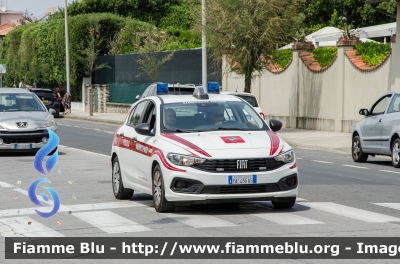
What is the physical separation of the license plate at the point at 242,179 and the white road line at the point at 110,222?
1.35m

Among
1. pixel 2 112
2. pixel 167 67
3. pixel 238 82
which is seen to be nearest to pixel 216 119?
pixel 2 112

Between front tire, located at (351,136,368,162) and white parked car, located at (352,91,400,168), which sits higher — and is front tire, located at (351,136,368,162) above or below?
below

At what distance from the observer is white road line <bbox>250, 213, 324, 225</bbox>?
36.9 ft

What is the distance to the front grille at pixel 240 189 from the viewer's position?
11812 mm

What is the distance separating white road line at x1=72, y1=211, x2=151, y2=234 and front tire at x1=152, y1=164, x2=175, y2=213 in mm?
571

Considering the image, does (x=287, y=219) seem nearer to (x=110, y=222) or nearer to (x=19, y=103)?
(x=110, y=222)

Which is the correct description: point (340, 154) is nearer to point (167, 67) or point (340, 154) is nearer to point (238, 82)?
point (238, 82)

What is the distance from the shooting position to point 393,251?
9242mm

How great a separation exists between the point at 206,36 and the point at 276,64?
431 cm

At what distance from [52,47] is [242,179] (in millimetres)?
Answer: 53362

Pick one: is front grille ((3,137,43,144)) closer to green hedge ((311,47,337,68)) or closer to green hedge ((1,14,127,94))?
green hedge ((311,47,337,68))

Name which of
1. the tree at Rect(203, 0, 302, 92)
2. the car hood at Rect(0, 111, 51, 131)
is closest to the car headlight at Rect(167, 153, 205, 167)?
the car hood at Rect(0, 111, 51, 131)

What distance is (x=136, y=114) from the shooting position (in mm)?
14242

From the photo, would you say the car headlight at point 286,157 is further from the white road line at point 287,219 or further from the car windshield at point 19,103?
the car windshield at point 19,103
